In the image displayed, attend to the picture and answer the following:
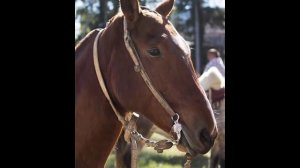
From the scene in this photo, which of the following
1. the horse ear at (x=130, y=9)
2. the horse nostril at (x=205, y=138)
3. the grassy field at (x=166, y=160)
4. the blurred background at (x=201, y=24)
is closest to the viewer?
the horse nostril at (x=205, y=138)

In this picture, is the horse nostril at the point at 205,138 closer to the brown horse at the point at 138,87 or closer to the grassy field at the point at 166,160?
the brown horse at the point at 138,87

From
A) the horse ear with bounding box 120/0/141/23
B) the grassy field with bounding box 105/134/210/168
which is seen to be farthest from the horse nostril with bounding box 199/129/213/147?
the grassy field with bounding box 105/134/210/168

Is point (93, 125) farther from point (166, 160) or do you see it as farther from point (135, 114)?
point (166, 160)

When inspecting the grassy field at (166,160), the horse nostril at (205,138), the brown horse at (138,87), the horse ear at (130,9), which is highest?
the horse ear at (130,9)

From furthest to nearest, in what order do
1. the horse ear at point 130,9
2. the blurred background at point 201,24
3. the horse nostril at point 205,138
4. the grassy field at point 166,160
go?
the blurred background at point 201,24 → the grassy field at point 166,160 → the horse ear at point 130,9 → the horse nostril at point 205,138

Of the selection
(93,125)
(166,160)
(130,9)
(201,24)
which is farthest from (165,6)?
(201,24)

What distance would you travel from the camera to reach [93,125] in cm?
210

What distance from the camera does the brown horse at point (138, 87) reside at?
6.31 ft

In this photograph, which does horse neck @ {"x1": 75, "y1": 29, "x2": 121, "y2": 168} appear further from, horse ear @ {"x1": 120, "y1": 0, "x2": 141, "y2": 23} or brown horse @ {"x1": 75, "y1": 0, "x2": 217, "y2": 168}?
horse ear @ {"x1": 120, "y1": 0, "x2": 141, "y2": 23}

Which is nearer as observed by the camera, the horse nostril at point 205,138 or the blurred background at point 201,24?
the horse nostril at point 205,138

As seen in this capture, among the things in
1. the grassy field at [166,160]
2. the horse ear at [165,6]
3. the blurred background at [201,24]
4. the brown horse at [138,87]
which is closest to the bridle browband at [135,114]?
the brown horse at [138,87]
